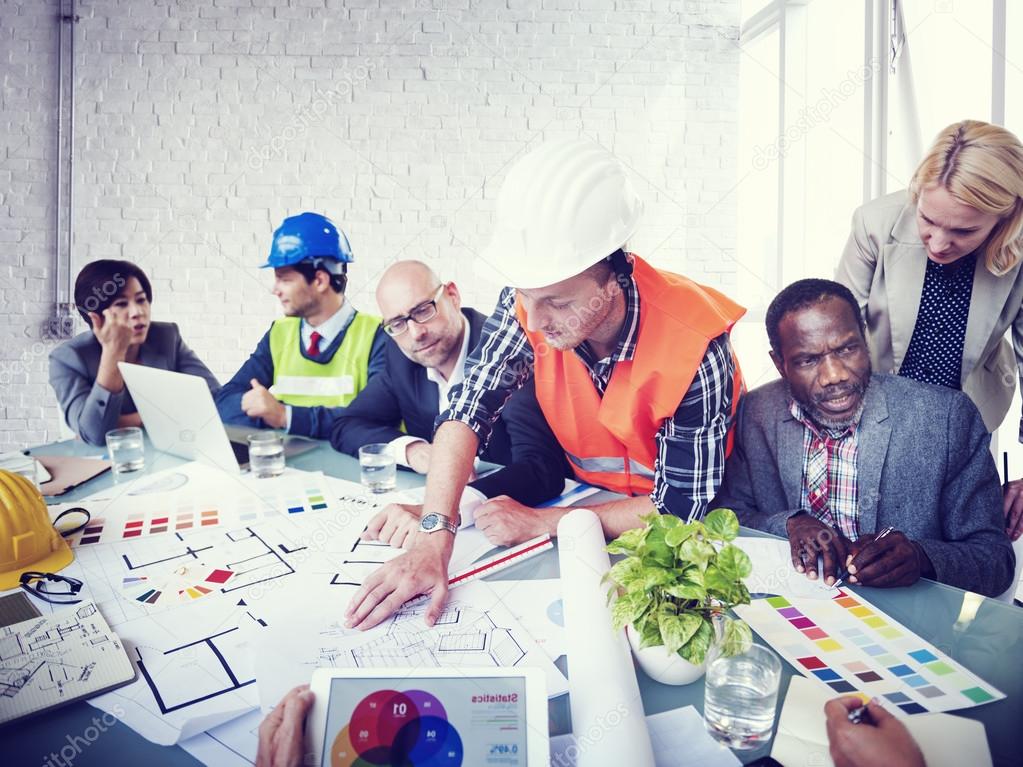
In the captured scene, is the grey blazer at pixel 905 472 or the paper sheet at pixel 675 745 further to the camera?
the grey blazer at pixel 905 472

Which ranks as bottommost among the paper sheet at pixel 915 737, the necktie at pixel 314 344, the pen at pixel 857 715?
the paper sheet at pixel 915 737

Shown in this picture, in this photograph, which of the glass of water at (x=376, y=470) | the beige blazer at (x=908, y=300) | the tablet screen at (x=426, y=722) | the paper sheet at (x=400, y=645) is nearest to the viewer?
the tablet screen at (x=426, y=722)

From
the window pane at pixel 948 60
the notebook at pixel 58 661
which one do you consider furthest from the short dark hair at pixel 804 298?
the window pane at pixel 948 60

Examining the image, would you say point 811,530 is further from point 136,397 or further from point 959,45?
point 959,45

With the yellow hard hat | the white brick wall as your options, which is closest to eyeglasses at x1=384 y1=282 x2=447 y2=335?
the yellow hard hat

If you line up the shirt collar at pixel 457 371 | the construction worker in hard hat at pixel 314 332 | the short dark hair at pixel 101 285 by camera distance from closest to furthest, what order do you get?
the shirt collar at pixel 457 371
the short dark hair at pixel 101 285
the construction worker in hard hat at pixel 314 332

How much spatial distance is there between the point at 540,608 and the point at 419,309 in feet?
3.94

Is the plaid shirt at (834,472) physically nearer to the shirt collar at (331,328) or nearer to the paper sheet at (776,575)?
the paper sheet at (776,575)

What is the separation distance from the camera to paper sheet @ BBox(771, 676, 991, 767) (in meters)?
0.74

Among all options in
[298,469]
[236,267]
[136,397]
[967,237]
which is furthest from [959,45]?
[236,267]

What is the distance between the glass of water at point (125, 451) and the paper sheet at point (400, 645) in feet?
3.24

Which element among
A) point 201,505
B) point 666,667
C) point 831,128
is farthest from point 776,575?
point 831,128

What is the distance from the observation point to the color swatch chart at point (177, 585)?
1.12 meters

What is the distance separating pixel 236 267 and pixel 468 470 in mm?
3597
